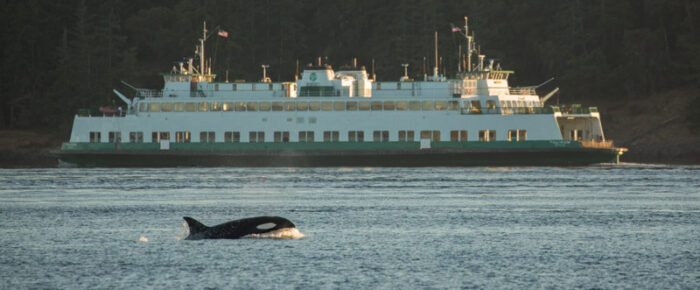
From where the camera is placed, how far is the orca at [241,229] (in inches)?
1185

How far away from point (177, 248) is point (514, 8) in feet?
266

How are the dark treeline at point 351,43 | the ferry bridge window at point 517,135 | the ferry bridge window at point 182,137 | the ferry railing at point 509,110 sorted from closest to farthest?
1. the ferry railing at point 509,110
2. the ferry bridge window at point 517,135
3. the ferry bridge window at point 182,137
4. the dark treeline at point 351,43

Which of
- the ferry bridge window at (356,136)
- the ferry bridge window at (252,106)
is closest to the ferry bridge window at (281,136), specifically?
the ferry bridge window at (252,106)

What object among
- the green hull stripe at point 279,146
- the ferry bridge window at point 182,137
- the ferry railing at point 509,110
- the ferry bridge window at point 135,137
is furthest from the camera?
the ferry bridge window at point 135,137

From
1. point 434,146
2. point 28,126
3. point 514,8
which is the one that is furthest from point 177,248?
point 514,8

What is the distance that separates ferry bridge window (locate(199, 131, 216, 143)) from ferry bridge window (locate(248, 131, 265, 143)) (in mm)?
2643

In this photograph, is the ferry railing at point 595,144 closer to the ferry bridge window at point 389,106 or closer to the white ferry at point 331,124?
the white ferry at point 331,124

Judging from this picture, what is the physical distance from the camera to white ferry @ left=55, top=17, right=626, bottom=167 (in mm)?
71000

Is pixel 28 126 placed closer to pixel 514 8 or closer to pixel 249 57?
pixel 249 57

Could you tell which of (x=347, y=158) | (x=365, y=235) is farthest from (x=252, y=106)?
(x=365, y=235)

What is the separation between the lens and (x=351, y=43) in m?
118

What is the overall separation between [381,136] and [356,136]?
1747 mm

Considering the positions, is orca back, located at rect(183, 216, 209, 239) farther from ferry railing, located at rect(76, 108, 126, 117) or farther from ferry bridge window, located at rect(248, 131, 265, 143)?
ferry railing, located at rect(76, 108, 126, 117)

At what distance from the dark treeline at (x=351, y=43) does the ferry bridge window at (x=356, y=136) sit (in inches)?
1077
